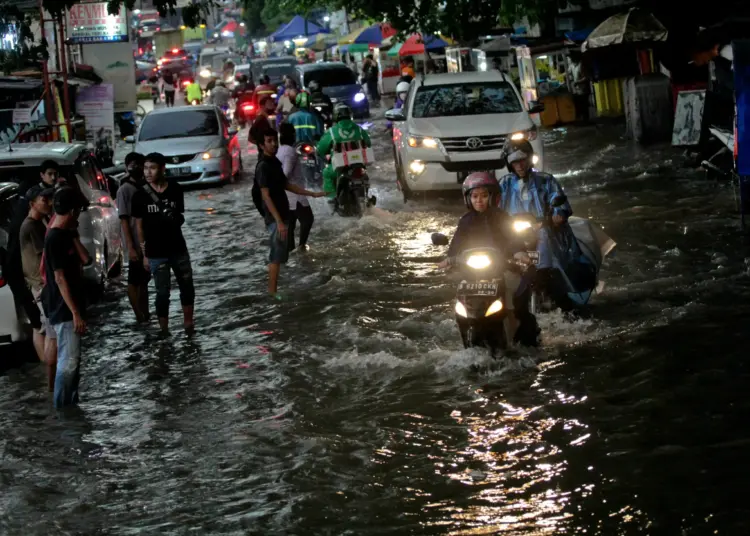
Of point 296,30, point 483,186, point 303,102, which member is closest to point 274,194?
point 483,186

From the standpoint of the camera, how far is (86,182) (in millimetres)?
12570

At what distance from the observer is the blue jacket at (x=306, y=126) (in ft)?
60.0

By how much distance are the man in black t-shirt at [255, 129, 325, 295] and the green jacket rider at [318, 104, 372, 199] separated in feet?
11.8

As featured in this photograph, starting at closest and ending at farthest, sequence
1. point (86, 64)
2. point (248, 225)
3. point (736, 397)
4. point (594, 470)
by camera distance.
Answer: point (594, 470)
point (736, 397)
point (248, 225)
point (86, 64)

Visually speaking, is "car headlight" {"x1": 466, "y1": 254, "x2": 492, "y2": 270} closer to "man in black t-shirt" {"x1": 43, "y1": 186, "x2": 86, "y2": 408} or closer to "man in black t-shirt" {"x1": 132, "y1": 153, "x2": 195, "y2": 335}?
"man in black t-shirt" {"x1": 43, "y1": 186, "x2": 86, "y2": 408}

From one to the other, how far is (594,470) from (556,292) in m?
3.32

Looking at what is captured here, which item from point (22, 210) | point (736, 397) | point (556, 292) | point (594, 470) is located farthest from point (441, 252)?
point (594, 470)

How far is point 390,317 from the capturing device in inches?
435

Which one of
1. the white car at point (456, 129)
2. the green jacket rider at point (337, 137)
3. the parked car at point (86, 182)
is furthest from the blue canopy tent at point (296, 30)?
the parked car at point (86, 182)

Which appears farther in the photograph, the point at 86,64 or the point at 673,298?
the point at 86,64

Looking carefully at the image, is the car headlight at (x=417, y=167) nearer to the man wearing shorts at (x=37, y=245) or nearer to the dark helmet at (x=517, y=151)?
the dark helmet at (x=517, y=151)

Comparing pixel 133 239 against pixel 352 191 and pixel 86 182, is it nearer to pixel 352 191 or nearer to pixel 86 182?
pixel 86 182

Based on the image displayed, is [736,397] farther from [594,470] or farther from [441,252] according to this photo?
[441,252]

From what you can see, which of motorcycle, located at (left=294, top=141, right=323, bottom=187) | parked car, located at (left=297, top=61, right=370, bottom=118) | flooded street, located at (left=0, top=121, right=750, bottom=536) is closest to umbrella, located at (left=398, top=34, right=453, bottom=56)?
parked car, located at (left=297, top=61, right=370, bottom=118)
